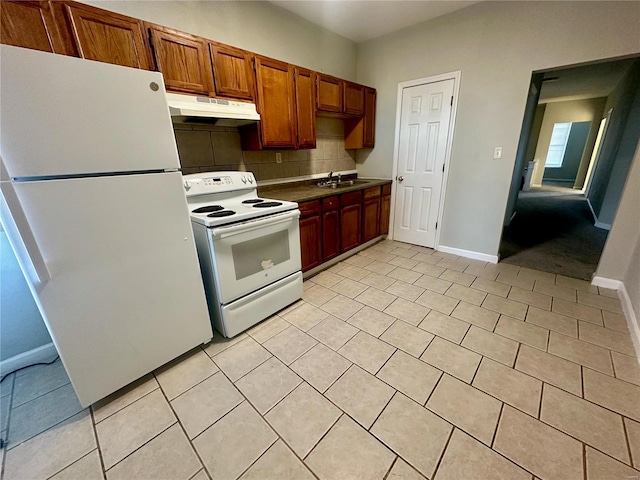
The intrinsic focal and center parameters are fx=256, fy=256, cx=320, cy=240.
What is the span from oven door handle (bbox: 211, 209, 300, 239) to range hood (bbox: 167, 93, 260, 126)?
0.88 meters

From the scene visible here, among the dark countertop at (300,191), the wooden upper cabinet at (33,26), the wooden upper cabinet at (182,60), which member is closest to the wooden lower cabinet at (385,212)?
the dark countertop at (300,191)

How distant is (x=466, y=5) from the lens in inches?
106

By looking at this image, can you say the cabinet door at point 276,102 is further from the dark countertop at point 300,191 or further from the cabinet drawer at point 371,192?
the cabinet drawer at point 371,192

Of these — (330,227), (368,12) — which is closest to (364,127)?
(368,12)

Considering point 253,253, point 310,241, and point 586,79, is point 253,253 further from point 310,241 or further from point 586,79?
point 586,79

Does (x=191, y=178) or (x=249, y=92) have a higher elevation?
(x=249, y=92)

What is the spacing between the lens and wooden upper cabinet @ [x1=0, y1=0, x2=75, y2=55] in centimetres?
133

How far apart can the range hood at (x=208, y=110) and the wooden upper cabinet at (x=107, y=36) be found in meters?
0.28

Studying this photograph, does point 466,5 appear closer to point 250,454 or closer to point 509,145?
point 509,145

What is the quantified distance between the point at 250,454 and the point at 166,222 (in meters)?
1.28

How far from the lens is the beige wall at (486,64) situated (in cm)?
220

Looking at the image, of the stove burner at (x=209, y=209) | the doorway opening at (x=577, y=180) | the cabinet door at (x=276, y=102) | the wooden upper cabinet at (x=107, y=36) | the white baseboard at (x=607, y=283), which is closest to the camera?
the wooden upper cabinet at (x=107, y=36)

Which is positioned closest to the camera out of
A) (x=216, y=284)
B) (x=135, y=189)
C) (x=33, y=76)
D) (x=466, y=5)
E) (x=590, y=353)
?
(x=33, y=76)

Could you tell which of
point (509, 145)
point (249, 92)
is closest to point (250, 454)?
point (249, 92)
